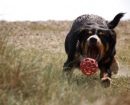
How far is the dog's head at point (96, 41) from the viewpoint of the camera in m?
11.0

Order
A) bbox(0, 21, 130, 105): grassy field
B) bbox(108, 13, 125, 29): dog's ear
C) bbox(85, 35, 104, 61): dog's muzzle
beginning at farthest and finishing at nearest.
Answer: bbox(108, 13, 125, 29): dog's ear
bbox(85, 35, 104, 61): dog's muzzle
bbox(0, 21, 130, 105): grassy field

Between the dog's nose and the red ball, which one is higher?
the dog's nose

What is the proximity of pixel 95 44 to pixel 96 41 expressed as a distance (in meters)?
0.07

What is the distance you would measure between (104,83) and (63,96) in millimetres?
3967

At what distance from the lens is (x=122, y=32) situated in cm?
2661

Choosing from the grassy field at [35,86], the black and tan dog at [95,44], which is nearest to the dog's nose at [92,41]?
the black and tan dog at [95,44]

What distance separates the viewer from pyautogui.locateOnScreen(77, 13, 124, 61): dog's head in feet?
36.1

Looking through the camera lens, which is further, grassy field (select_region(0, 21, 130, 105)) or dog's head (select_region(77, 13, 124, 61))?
dog's head (select_region(77, 13, 124, 61))

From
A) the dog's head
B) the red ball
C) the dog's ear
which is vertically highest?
Result: the dog's ear

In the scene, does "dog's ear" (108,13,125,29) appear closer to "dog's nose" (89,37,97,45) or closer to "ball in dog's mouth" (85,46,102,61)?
"ball in dog's mouth" (85,46,102,61)

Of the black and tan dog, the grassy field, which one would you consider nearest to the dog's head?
the black and tan dog

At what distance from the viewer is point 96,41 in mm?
10883

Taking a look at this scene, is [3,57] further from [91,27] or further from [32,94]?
[91,27]

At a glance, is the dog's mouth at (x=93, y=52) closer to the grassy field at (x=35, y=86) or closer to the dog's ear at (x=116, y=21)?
the dog's ear at (x=116, y=21)
